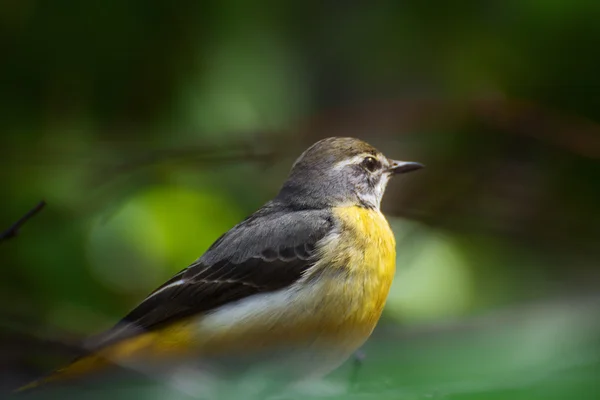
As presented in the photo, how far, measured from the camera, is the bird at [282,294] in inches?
94.7

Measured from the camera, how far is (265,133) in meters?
4.10

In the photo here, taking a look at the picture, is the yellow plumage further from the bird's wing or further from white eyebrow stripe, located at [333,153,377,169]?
white eyebrow stripe, located at [333,153,377,169]

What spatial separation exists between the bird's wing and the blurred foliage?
0.46 m

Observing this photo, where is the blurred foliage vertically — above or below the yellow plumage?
above

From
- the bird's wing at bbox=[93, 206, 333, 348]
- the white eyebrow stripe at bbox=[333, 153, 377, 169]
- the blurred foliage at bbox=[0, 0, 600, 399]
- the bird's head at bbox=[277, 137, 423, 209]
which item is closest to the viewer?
the bird's wing at bbox=[93, 206, 333, 348]

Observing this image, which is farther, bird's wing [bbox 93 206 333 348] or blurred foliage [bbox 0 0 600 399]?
blurred foliage [bbox 0 0 600 399]

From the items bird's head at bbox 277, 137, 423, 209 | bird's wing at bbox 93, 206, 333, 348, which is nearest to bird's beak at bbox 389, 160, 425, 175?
bird's head at bbox 277, 137, 423, 209

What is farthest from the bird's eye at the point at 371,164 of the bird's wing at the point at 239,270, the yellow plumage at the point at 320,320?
the yellow plumage at the point at 320,320

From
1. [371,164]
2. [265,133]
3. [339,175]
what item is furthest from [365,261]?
[265,133]

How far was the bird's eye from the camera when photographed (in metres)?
3.37

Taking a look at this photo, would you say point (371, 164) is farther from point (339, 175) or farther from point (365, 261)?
point (365, 261)

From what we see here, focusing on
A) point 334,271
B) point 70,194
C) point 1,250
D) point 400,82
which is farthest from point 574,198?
point 1,250

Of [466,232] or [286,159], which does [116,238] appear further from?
[466,232]

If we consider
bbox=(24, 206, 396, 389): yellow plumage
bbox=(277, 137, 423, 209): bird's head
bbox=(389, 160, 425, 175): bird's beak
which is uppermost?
bbox=(389, 160, 425, 175): bird's beak
